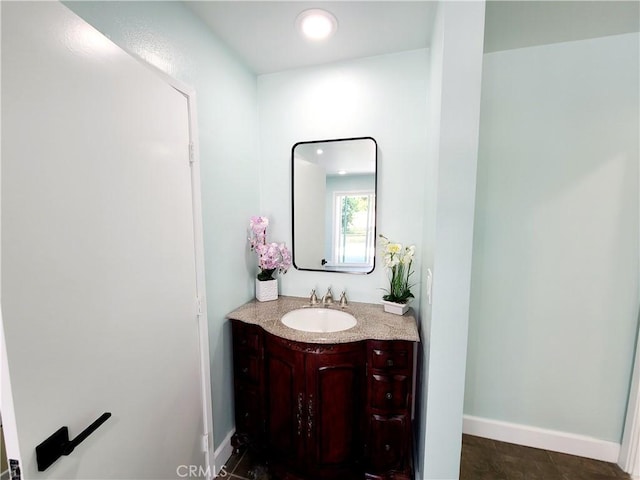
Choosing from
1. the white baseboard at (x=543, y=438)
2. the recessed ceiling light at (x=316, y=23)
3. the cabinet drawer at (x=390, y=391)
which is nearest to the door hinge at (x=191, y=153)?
the recessed ceiling light at (x=316, y=23)

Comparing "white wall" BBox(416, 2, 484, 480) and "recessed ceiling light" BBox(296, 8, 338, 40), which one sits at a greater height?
"recessed ceiling light" BBox(296, 8, 338, 40)

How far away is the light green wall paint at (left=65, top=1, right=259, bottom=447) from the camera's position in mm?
1146

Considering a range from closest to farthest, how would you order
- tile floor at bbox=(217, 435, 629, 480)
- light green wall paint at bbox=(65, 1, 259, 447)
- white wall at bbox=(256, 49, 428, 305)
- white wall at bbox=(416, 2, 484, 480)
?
1. white wall at bbox=(416, 2, 484, 480)
2. light green wall paint at bbox=(65, 1, 259, 447)
3. tile floor at bbox=(217, 435, 629, 480)
4. white wall at bbox=(256, 49, 428, 305)

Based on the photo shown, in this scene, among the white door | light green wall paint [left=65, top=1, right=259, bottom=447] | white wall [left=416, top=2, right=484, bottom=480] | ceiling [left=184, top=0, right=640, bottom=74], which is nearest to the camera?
the white door

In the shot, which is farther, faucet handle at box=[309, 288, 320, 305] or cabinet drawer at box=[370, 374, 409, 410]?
faucet handle at box=[309, 288, 320, 305]

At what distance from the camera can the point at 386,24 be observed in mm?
1456

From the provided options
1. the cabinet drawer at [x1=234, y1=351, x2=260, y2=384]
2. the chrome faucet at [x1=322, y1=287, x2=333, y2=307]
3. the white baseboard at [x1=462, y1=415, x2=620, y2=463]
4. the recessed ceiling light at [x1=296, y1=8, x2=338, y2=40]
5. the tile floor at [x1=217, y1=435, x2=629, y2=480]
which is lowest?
the tile floor at [x1=217, y1=435, x2=629, y2=480]

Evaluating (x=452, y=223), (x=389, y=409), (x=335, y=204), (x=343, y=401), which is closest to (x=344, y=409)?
(x=343, y=401)

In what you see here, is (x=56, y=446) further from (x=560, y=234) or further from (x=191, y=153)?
(x=560, y=234)

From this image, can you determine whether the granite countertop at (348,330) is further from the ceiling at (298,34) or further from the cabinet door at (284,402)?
the ceiling at (298,34)

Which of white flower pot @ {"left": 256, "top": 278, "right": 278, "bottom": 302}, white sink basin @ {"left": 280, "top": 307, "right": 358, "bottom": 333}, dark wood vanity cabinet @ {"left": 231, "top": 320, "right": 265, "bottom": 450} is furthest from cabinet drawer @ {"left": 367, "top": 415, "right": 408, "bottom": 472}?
white flower pot @ {"left": 256, "top": 278, "right": 278, "bottom": 302}

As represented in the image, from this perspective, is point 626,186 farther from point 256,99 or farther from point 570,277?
point 256,99

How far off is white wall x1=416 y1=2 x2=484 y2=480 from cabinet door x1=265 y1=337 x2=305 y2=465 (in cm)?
63

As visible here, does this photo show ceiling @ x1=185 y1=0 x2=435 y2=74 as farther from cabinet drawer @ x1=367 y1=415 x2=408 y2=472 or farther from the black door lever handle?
cabinet drawer @ x1=367 y1=415 x2=408 y2=472
